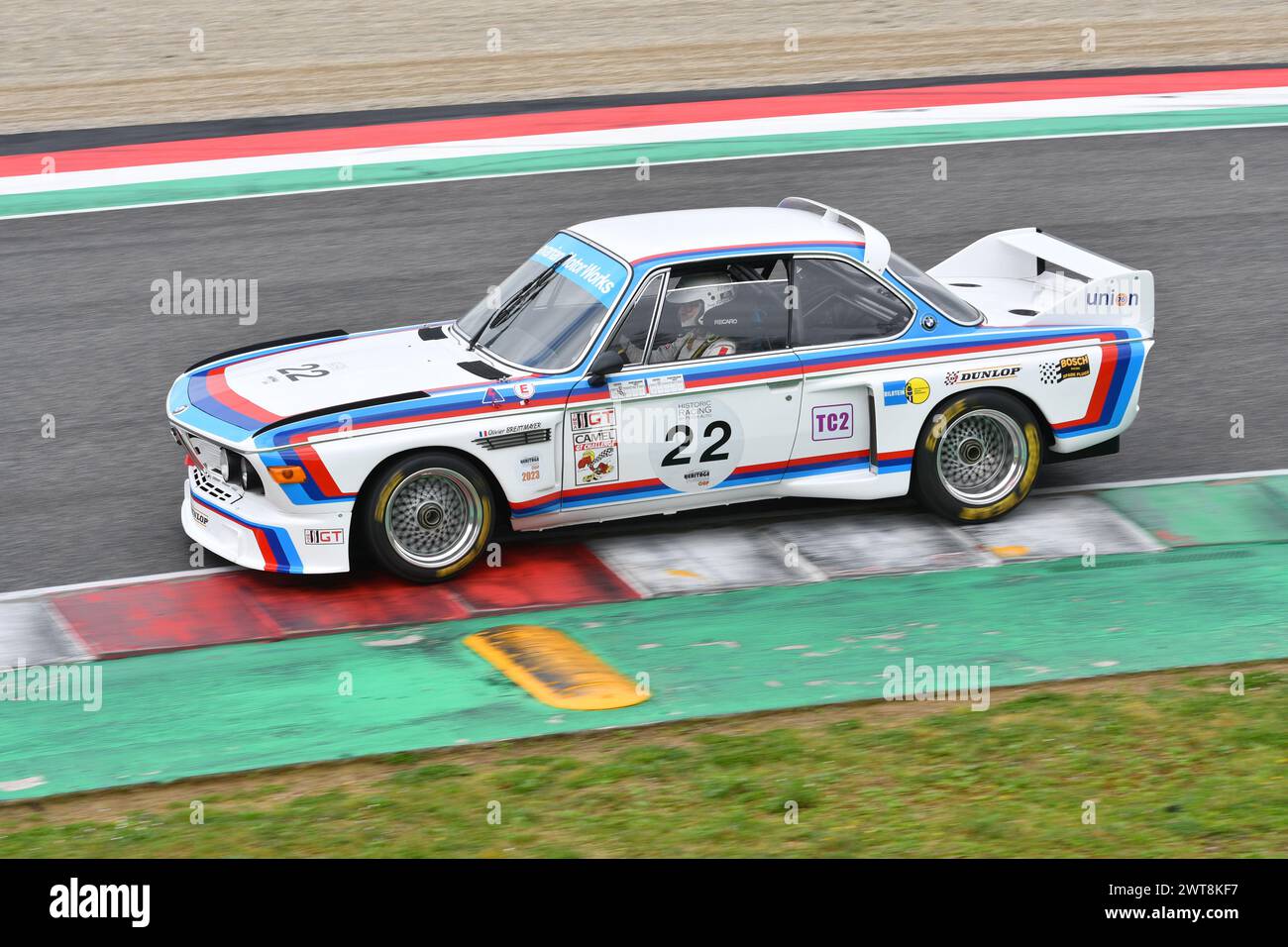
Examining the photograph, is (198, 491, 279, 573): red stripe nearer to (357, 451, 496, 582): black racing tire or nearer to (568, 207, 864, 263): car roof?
(357, 451, 496, 582): black racing tire

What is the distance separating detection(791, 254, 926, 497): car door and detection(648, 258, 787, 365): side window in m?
0.12

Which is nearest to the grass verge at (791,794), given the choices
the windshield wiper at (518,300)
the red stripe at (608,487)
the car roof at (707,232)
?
the red stripe at (608,487)

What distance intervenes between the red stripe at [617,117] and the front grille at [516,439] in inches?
390

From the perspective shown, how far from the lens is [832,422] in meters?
8.90

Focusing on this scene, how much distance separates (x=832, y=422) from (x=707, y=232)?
1.22 m

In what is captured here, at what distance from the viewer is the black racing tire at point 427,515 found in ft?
27.0

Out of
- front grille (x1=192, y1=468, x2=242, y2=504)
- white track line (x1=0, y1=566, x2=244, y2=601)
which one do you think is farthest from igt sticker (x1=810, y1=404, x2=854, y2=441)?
white track line (x1=0, y1=566, x2=244, y2=601)

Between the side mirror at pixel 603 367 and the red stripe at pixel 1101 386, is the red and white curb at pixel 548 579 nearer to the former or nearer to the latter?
the red stripe at pixel 1101 386

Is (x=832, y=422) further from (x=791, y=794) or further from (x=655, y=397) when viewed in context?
(x=791, y=794)

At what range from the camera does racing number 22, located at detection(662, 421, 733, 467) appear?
8633 millimetres

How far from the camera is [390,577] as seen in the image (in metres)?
8.75

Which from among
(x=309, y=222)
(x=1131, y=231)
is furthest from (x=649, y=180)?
(x=1131, y=231)

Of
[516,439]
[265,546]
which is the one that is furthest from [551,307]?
[265,546]

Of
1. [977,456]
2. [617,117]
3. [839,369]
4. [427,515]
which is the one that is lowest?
[427,515]
